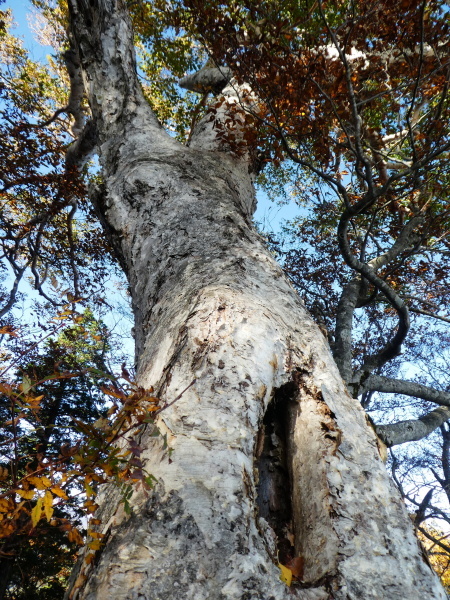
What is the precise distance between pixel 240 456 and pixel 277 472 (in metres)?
0.42

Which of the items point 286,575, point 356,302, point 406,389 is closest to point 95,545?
point 286,575

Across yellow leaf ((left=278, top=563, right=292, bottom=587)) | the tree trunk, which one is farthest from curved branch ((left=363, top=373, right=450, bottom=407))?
yellow leaf ((left=278, top=563, right=292, bottom=587))

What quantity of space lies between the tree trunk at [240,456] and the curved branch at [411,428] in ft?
9.70

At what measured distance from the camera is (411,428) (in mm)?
4574

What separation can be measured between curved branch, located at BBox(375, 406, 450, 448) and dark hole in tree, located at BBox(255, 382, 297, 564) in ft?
9.52

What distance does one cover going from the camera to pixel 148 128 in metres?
3.52

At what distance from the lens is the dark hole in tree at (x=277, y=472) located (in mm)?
1275

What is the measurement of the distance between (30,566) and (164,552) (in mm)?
8130

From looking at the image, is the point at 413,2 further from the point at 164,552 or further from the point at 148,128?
the point at 164,552

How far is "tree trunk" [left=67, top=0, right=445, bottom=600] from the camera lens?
2.94 ft

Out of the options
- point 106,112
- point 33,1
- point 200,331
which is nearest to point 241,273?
point 200,331

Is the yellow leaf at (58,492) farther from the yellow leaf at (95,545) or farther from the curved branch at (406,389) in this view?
A: the curved branch at (406,389)

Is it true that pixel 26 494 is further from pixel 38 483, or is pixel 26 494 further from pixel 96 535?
pixel 96 535

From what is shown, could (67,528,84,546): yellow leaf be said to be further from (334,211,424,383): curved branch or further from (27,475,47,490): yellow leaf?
(334,211,424,383): curved branch
